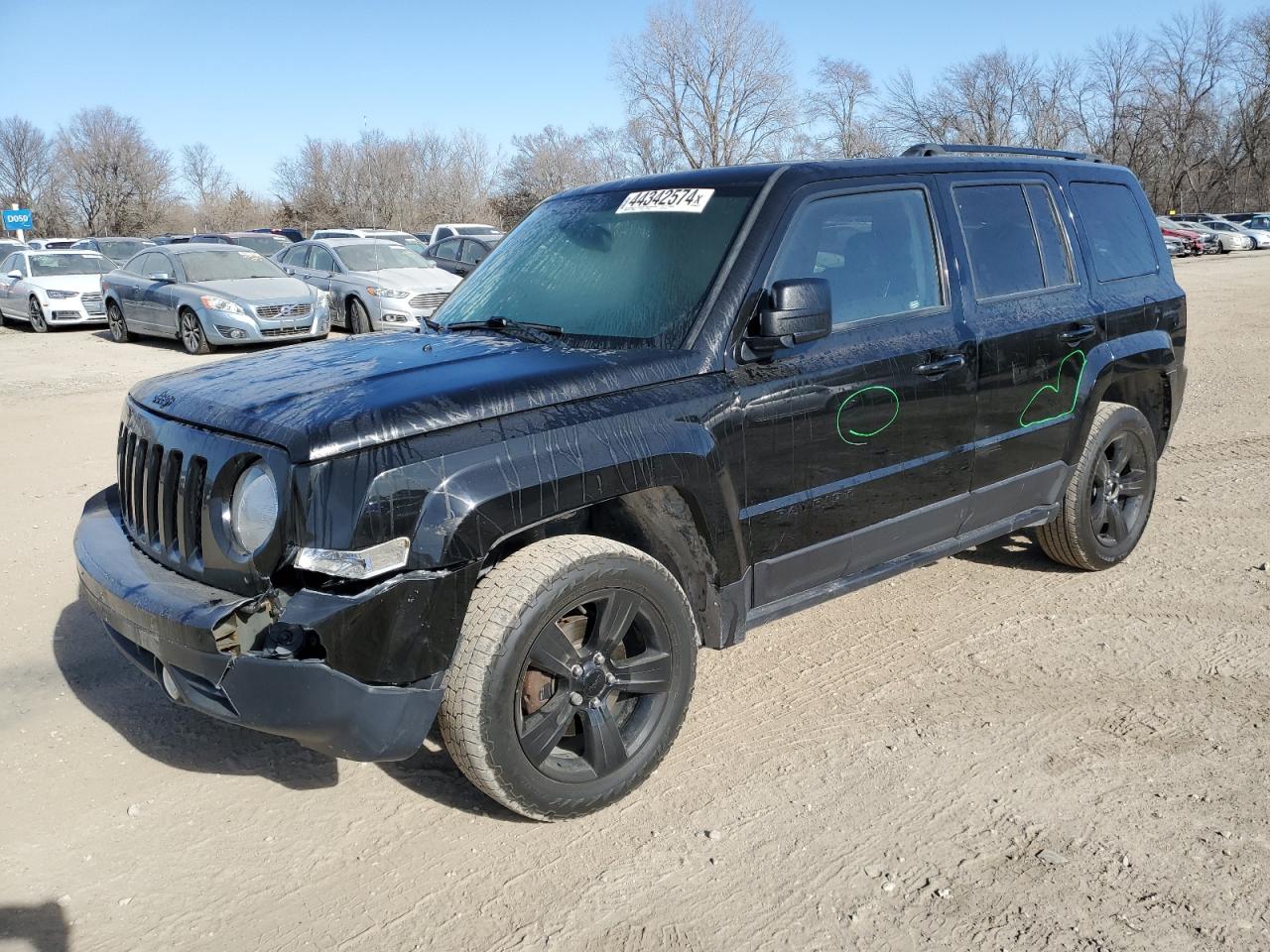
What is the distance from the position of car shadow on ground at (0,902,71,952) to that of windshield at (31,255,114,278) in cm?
1930

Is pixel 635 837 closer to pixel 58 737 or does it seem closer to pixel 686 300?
pixel 686 300

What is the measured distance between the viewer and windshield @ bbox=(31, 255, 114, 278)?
64.5ft

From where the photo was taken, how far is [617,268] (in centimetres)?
394

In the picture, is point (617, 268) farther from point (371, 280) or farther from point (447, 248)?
point (447, 248)

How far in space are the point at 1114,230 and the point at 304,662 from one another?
4.37m

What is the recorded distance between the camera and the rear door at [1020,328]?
4.37m

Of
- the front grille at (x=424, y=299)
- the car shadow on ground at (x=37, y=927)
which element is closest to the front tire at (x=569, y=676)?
the car shadow on ground at (x=37, y=927)

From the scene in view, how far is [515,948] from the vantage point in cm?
276

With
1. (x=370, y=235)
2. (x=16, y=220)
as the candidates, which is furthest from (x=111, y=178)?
(x=370, y=235)

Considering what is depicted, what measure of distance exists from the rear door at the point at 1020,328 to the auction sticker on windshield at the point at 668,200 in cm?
110

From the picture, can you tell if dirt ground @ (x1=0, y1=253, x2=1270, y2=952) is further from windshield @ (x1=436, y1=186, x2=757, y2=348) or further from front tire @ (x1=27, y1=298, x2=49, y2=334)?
front tire @ (x1=27, y1=298, x2=49, y2=334)

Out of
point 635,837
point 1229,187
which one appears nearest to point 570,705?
point 635,837

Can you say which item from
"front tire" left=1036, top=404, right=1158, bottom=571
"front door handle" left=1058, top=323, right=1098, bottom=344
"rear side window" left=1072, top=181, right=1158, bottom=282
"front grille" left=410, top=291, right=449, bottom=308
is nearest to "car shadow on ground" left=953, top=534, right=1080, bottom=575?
"front tire" left=1036, top=404, right=1158, bottom=571

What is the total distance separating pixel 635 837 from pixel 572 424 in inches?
49.7
